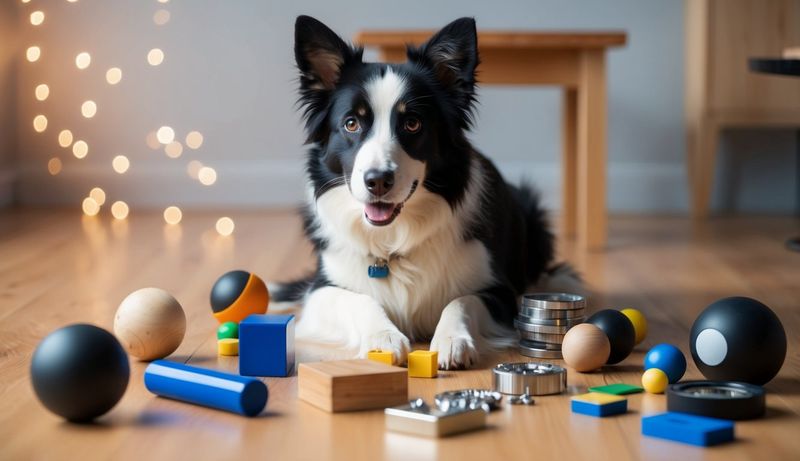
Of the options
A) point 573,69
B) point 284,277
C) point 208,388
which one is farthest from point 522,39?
point 208,388

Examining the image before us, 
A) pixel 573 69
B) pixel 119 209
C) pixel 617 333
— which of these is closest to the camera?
pixel 617 333

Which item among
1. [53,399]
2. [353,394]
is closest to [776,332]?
[353,394]

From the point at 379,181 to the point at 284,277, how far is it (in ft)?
4.64

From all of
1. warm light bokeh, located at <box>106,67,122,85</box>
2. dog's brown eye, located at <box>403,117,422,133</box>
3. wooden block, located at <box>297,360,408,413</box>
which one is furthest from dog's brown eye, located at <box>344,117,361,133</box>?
warm light bokeh, located at <box>106,67,122,85</box>

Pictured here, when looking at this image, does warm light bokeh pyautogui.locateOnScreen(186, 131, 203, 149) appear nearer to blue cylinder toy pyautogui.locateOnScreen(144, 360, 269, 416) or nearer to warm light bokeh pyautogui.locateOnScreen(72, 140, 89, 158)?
warm light bokeh pyautogui.locateOnScreen(72, 140, 89, 158)

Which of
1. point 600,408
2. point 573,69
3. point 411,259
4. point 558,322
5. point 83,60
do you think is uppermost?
point 83,60

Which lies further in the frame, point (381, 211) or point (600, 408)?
point (381, 211)

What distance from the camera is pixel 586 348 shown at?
224cm

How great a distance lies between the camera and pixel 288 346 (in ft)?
7.50

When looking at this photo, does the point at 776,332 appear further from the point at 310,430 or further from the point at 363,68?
the point at 363,68

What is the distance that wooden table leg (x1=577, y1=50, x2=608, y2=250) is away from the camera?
4414 millimetres

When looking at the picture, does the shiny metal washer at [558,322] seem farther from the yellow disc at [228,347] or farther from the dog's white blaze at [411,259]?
the yellow disc at [228,347]

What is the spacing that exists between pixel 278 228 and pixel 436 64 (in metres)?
2.64

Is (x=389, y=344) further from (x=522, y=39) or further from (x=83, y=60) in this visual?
(x=83, y=60)
